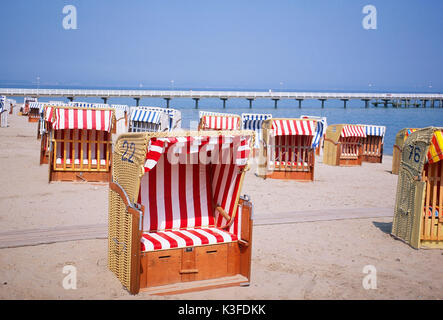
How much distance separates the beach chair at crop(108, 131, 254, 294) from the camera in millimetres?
5441

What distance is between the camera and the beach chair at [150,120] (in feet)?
68.4

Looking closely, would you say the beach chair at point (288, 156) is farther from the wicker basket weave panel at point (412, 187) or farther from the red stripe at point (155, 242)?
the red stripe at point (155, 242)

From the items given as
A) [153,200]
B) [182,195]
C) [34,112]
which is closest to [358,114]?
[34,112]

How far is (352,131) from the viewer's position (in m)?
19.8

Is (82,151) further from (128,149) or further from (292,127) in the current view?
(128,149)

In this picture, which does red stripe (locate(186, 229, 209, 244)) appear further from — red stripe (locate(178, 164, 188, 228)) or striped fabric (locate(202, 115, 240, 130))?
striped fabric (locate(202, 115, 240, 130))

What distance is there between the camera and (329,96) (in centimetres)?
8600

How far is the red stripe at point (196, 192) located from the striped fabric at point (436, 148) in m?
3.23

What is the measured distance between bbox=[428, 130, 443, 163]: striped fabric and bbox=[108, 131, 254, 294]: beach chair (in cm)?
289

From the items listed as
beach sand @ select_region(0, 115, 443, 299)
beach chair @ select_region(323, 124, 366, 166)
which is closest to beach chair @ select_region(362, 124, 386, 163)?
beach chair @ select_region(323, 124, 366, 166)

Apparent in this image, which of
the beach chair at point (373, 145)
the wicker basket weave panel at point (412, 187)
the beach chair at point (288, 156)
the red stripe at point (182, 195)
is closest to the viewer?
the red stripe at point (182, 195)

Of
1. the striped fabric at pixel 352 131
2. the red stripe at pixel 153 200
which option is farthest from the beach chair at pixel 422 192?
the striped fabric at pixel 352 131
